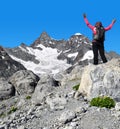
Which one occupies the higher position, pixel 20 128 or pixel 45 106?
pixel 45 106

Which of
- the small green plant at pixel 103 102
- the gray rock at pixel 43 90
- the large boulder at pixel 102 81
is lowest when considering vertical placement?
the small green plant at pixel 103 102

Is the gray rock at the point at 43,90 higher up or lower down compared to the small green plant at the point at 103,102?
higher up

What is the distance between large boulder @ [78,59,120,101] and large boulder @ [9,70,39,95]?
21328mm

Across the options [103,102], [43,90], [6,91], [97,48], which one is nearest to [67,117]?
[103,102]

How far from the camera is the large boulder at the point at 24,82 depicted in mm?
48084

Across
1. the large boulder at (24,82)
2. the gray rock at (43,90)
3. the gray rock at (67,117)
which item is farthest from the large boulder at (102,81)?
the large boulder at (24,82)

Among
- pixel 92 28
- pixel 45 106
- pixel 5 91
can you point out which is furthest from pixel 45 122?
pixel 5 91

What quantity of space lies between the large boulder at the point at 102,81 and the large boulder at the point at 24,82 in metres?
21.3

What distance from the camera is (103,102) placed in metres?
23.2

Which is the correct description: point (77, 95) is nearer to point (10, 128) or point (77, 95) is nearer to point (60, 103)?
point (60, 103)

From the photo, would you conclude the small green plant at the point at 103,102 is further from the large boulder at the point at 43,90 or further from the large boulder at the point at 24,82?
the large boulder at the point at 24,82

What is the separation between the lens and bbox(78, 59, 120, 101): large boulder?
82.1ft

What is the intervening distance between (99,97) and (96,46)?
585 centimetres

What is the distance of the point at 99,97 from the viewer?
24000mm
